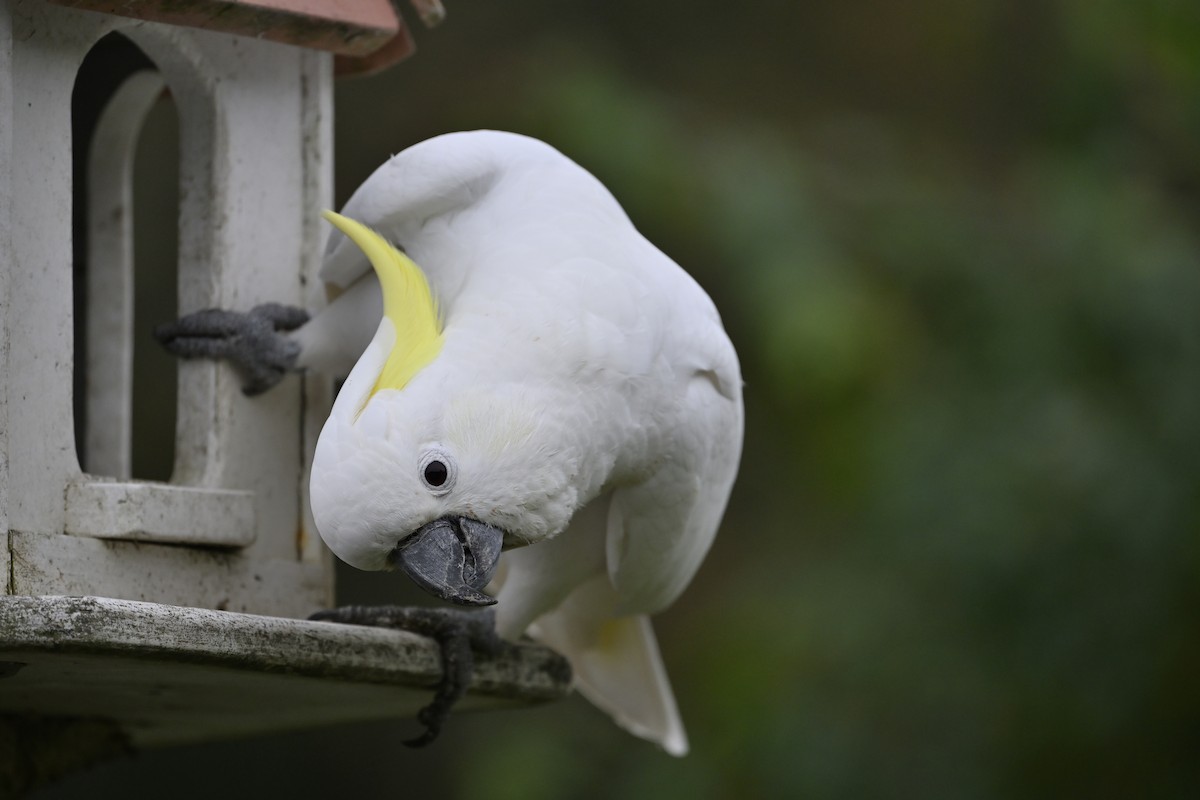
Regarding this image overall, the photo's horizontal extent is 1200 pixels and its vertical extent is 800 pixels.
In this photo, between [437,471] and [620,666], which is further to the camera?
[620,666]

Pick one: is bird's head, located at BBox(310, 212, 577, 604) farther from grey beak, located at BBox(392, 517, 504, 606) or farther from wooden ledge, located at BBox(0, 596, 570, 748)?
wooden ledge, located at BBox(0, 596, 570, 748)

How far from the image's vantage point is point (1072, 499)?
10.9ft

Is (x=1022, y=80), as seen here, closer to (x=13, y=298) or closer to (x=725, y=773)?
(x=725, y=773)

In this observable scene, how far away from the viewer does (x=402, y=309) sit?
6.20 ft

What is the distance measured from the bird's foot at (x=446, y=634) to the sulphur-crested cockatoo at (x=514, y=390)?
97 mm

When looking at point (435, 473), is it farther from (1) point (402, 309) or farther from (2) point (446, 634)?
(2) point (446, 634)

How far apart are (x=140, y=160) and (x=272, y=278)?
2724 mm

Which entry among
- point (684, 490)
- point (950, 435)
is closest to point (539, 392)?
point (684, 490)

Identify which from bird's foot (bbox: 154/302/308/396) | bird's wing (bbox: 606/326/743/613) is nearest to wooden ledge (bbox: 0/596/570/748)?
bird's wing (bbox: 606/326/743/613)

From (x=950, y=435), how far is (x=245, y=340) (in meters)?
1.84

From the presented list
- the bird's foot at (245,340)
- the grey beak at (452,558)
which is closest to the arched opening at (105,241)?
the bird's foot at (245,340)

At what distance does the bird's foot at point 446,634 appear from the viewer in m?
2.18

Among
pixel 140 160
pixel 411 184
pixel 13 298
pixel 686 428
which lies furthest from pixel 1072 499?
pixel 140 160

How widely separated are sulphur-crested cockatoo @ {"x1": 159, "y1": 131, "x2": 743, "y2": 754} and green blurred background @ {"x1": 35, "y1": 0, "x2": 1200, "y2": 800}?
45.2 inches
